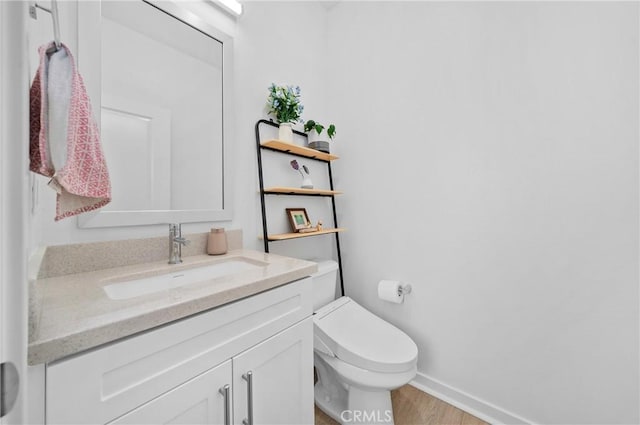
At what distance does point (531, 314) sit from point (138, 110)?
1.97m

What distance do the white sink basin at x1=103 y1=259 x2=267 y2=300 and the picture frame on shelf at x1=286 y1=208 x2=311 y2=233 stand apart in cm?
49

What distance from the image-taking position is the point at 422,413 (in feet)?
4.71

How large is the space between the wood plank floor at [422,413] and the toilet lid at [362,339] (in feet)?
1.37

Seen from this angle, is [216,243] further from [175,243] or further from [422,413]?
[422,413]

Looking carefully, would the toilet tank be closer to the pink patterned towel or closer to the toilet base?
the toilet base

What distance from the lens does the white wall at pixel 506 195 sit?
1097mm

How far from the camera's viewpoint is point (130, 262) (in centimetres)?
103

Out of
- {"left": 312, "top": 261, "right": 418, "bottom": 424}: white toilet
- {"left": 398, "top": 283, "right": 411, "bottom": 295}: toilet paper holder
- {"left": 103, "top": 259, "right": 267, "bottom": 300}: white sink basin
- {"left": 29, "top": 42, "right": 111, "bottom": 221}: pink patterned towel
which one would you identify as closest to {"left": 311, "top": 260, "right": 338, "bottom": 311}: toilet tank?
{"left": 312, "top": 261, "right": 418, "bottom": 424}: white toilet

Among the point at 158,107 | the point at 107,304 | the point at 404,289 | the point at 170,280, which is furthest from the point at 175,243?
the point at 404,289

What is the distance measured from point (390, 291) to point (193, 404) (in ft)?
3.82

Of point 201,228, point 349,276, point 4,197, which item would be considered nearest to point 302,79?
point 201,228

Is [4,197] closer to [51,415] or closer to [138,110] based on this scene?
[51,415]

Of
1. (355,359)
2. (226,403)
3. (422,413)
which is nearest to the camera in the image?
(226,403)

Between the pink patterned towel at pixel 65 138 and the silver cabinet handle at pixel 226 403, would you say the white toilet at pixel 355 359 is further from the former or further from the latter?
the pink patterned towel at pixel 65 138
